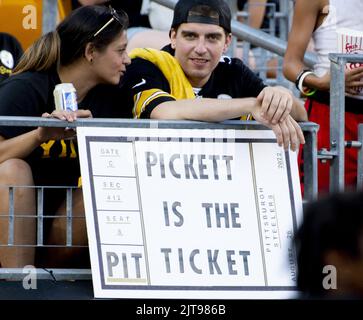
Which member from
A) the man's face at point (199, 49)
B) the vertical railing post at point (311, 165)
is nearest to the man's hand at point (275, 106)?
the vertical railing post at point (311, 165)

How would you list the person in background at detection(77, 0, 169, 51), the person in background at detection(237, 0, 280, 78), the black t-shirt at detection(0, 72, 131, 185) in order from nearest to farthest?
the black t-shirt at detection(0, 72, 131, 185) < the person in background at detection(77, 0, 169, 51) < the person in background at detection(237, 0, 280, 78)

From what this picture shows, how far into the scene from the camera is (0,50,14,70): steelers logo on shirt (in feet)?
19.7

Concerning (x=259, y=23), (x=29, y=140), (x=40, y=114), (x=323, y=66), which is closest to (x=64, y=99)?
(x=29, y=140)

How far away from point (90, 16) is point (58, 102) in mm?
755

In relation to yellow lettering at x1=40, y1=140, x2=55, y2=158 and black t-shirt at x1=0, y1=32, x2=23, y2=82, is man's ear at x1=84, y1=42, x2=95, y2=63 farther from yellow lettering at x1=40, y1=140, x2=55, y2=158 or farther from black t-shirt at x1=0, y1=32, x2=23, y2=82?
black t-shirt at x1=0, y1=32, x2=23, y2=82

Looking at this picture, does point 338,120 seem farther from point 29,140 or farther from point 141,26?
point 141,26

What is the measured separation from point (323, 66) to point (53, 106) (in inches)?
62.0

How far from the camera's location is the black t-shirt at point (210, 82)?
4992 mm

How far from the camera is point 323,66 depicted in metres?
5.69

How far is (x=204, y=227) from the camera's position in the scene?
4477 mm

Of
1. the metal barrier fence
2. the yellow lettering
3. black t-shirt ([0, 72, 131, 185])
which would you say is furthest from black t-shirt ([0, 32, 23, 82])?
the metal barrier fence

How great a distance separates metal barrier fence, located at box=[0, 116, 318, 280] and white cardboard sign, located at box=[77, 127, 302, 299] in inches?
1.1
